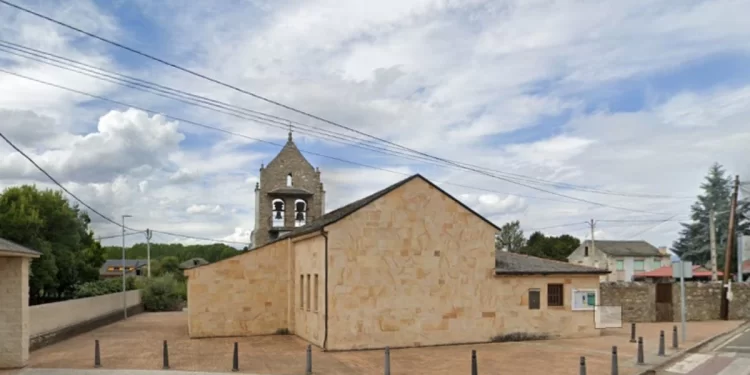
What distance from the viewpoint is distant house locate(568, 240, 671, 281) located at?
2938 inches

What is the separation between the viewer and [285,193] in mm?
36188

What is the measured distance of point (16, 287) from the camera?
17844mm

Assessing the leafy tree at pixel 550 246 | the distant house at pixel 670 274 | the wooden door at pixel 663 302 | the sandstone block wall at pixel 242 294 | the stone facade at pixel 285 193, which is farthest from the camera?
the leafy tree at pixel 550 246

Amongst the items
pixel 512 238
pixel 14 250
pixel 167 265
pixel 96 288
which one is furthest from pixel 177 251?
pixel 14 250

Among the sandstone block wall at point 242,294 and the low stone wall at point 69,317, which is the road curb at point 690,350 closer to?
the sandstone block wall at point 242,294

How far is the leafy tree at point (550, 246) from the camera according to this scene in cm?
8625

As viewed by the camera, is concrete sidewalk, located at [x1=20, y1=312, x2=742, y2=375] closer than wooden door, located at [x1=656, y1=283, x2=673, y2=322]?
Yes

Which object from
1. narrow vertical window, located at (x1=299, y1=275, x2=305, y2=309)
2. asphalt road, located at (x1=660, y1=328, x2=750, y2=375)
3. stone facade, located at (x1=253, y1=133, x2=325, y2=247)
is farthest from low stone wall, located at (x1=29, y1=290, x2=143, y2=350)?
asphalt road, located at (x1=660, y1=328, x2=750, y2=375)

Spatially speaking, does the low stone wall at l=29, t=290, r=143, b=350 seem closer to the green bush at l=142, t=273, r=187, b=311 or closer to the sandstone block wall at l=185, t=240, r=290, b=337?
the sandstone block wall at l=185, t=240, r=290, b=337

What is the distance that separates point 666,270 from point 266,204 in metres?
35.7

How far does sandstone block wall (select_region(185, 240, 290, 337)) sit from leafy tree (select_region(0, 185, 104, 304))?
19.6 meters

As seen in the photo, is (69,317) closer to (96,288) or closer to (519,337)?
(96,288)

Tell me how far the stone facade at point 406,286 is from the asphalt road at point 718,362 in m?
5.17

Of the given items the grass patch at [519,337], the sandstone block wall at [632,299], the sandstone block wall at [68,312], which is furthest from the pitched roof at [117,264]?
the grass patch at [519,337]
